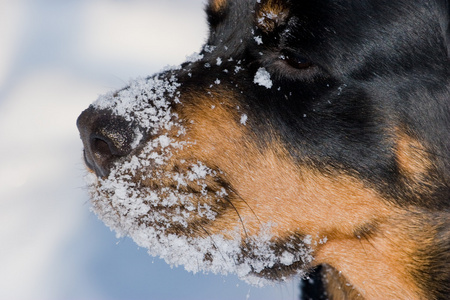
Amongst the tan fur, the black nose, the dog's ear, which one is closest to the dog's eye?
the dog's ear

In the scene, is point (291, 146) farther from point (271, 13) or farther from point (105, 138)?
point (105, 138)

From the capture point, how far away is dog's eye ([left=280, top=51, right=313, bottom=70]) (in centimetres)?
236

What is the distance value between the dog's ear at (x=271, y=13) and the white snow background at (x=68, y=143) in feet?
4.31

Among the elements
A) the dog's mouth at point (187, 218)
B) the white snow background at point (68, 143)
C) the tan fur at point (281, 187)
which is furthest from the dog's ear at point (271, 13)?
the white snow background at point (68, 143)

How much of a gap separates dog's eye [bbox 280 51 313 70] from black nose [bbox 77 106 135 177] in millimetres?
778

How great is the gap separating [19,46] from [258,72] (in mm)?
4205

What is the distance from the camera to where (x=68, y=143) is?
516cm

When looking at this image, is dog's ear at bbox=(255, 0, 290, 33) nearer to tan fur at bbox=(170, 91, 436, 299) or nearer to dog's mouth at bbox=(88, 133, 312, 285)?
tan fur at bbox=(170, 91, 436, 299)

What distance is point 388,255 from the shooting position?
257cm

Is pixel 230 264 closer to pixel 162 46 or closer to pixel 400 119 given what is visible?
pixel 400 119

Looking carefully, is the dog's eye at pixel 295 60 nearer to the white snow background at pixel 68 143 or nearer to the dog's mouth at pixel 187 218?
the dog's mouth at pixel 187 218

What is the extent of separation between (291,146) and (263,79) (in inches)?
13.5

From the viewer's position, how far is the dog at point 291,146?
230 centimetres

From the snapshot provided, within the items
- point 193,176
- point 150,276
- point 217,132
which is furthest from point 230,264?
point 150,276
